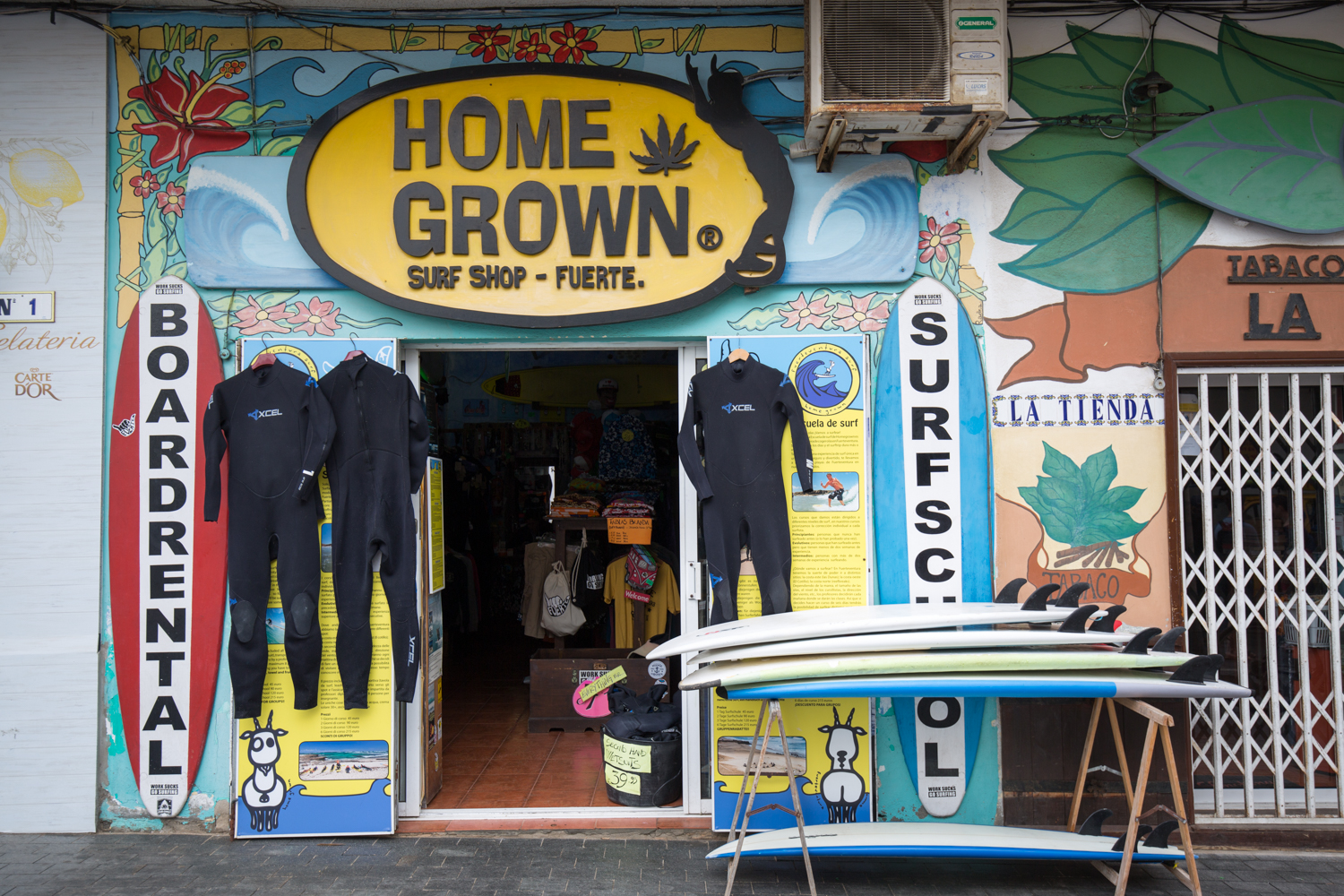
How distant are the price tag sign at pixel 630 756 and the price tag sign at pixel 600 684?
964mm

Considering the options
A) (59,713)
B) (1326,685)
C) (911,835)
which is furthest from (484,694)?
(1326,685)

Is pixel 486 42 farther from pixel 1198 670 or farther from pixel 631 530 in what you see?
pixel 1198 670

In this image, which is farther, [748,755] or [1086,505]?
[1086,505]

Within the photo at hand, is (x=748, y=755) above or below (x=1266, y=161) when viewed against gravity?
below

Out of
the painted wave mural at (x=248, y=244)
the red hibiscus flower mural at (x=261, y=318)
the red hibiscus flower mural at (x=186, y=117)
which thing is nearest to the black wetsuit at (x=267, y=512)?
the red hibiscus flower mural at (x=261, y=318)

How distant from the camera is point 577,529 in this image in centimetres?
627

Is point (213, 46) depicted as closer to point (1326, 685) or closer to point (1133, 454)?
point (1133, 454)

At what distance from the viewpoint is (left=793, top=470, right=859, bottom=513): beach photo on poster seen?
4121mm

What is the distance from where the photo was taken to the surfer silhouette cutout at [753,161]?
418cm

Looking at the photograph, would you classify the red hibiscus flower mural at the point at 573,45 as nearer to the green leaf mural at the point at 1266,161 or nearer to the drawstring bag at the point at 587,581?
the green leaf mural at the point at 1266,161

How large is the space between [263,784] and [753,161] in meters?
3.94

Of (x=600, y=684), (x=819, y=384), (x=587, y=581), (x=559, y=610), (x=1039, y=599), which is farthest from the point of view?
(x=587, y=581)

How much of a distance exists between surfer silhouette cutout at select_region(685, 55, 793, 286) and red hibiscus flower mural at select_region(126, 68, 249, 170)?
7.88ft

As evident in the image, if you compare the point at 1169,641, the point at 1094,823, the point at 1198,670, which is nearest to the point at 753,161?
the point at 1169,641
